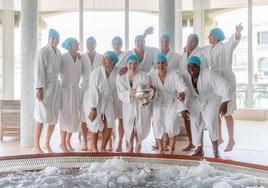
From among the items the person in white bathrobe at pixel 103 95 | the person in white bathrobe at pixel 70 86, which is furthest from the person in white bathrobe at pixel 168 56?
the person in white bathrobe at pixel 70 86

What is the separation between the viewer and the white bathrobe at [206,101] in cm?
441

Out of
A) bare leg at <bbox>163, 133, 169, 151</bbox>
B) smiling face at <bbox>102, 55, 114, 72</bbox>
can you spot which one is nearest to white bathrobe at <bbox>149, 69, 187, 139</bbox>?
bare leg at <bbox>163, 133, 169, 151</bbox>

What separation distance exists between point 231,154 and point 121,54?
7.33 ft

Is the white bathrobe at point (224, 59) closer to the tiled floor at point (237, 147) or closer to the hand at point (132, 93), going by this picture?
the tiled floor at point (237, 147)

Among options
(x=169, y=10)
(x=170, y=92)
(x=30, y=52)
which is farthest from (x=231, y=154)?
(x=30, y=52)

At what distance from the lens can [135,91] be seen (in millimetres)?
4438

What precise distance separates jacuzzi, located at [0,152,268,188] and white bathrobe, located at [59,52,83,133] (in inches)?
29.4

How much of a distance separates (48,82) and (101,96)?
785 millimetres

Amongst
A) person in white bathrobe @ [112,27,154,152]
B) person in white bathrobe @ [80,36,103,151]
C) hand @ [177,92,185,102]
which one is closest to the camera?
hand @ [177,92,185,102]

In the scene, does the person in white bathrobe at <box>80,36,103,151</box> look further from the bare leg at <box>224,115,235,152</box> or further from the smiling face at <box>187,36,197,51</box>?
the bare leg at <box>224,115,235,152</box>

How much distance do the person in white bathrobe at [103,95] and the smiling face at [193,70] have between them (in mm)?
1028

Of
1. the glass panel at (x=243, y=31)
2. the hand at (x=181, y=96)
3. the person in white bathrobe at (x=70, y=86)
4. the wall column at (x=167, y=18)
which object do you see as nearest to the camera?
the hand at (x=181, y=96)

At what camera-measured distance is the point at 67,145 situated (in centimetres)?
527

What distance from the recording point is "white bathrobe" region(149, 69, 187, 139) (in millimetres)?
4535
